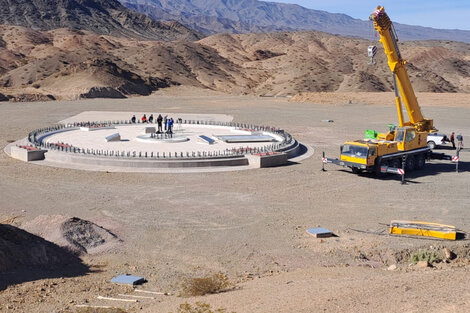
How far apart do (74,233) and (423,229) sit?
11.3 metres

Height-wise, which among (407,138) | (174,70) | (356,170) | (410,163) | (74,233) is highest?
(174,70)

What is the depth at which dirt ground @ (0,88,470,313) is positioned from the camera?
12.3 metres

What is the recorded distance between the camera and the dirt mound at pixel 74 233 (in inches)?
671

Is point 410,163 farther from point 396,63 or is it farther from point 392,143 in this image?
point 396,63

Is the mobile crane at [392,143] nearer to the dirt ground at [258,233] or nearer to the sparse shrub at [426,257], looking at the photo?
the dirt ground at [258,233]

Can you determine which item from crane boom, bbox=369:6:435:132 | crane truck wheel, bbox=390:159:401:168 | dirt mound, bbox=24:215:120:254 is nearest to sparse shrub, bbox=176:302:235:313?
dirt mound, bbox=24:215:120:254

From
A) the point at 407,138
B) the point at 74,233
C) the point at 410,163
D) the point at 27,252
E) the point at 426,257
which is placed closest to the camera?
the point at 27,252

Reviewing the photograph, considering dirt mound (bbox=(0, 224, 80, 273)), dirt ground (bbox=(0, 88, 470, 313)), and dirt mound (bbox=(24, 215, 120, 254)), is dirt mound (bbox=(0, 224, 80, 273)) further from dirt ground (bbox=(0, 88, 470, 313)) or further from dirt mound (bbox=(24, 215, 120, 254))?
dirt ground (bbox=(0, 88, 470, 313))

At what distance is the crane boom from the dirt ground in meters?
2.78

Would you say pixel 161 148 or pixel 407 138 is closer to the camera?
pixel 407 138

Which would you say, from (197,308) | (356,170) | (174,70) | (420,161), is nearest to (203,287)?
(197,308)

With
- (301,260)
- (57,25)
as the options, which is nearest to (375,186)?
(301,260)

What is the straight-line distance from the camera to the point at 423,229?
18.0 m

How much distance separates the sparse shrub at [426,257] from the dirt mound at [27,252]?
987 cm
